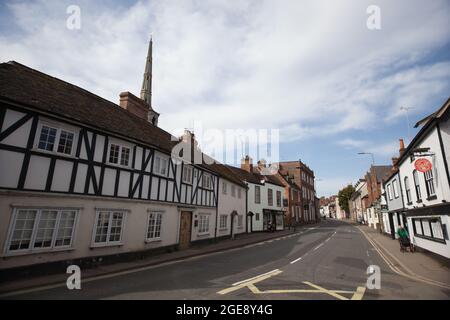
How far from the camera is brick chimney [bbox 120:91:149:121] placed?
1789cm

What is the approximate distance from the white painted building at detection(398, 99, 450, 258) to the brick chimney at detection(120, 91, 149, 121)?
59.5 feet

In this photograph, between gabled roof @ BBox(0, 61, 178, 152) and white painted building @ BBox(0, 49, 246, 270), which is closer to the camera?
white painted building @ BBox(0, 49, 246, 270)

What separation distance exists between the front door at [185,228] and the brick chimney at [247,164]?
18.9 m

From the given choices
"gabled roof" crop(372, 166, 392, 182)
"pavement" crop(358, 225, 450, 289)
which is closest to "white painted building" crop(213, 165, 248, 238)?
"pavement" crop(358, 225, 450, 289)

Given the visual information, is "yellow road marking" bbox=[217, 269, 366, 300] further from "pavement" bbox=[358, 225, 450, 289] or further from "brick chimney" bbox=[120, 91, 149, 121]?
"brick chimney" bbox=[120, 91, 149, 121]

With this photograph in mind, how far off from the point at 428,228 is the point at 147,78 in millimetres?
35322

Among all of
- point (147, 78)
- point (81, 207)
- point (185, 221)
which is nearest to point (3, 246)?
point (81, 207)

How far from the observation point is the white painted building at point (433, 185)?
1001 centimetres

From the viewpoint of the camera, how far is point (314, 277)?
9.00 meters

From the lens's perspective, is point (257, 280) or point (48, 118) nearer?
point (257, 280)

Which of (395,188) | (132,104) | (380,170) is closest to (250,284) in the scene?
(132,104)

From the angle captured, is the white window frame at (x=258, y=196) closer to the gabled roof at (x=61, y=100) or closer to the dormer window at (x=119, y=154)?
the gabled roof at (x=61, y=100)

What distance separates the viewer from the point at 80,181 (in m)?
10.0

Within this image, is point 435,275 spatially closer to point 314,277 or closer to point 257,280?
point 314,277
